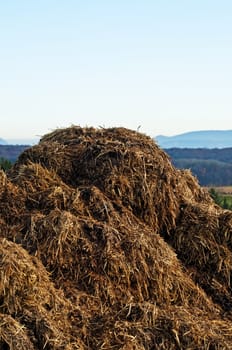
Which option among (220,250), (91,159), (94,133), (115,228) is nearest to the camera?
(115,228)

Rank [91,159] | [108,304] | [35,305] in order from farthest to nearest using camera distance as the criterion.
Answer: [91,159]
[108,304]
[35,305]

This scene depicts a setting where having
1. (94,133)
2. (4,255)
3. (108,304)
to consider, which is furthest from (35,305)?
(94,133)

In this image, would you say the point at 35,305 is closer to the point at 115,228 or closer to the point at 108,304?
the point at 108,304

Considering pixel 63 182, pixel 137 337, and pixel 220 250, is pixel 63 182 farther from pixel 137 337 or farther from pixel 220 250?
pixel 137 337

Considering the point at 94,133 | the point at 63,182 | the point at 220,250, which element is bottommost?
the point at 220,250

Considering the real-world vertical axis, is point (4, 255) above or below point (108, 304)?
above

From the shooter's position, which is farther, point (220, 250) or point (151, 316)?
point (220, 250)

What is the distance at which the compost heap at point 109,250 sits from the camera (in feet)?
18.2

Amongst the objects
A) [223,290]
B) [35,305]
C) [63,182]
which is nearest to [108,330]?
[35,305]

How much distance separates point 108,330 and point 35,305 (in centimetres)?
78

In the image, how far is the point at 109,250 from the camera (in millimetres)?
6520

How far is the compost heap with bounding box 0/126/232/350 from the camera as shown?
18.2 feet

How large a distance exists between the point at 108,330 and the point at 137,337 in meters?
0.32

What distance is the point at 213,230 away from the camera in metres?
7.54
